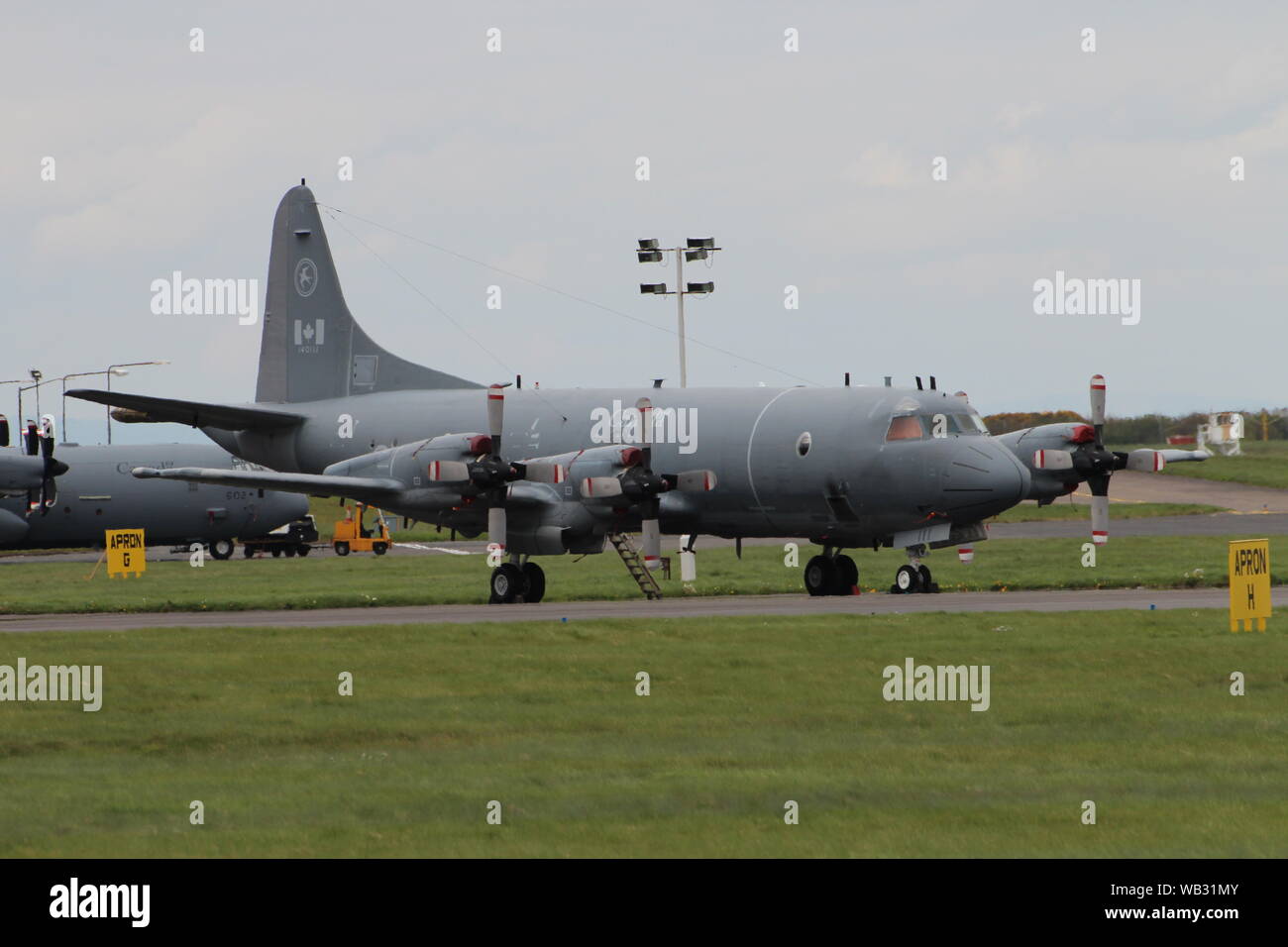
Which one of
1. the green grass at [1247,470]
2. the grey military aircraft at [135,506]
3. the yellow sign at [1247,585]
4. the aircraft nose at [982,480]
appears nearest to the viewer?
the yellow sign at [1247,585]

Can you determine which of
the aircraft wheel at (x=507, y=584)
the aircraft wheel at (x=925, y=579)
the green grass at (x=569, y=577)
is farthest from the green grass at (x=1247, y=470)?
the aircraft wheel at (x=507, y=584)

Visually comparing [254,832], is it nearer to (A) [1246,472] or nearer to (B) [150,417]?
(B) [150,417]

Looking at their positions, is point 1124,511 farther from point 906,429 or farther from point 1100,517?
point 906,429

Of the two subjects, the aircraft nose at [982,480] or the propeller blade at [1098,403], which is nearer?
the aircraft nose at [982,480]

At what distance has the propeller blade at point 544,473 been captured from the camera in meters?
38.2

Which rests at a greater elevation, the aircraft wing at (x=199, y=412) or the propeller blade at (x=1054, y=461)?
the aircraft wing at (x=199, y=412)

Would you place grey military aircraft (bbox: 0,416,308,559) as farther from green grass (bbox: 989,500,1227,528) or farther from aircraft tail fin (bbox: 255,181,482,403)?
green grass (bbox: 989,500,1227,528)

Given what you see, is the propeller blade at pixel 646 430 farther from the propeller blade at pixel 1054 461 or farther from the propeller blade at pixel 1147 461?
the propeller blade at pixel 1147 461

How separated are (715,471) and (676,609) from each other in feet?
17.1

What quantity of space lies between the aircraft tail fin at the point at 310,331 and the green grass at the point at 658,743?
760 inches

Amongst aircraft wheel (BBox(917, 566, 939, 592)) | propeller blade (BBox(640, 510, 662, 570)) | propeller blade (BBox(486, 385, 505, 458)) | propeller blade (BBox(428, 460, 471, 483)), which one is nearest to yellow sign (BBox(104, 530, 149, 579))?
propeller blade (BBox(428, 460, 471, 483))

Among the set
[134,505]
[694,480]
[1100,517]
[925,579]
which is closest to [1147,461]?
[1100,517]

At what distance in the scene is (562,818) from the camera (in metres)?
14.9

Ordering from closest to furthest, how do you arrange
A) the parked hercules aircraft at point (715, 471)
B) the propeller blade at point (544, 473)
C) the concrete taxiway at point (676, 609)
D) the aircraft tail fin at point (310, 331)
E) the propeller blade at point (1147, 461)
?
the concrete taxiway at point (676, 609)
the parked hercules aircraft at point (715, 471)
the propeller blade at point (544, 473)
the propeller blade at point (1147, 461)
the aircraft tail fin at point (310, 331)
